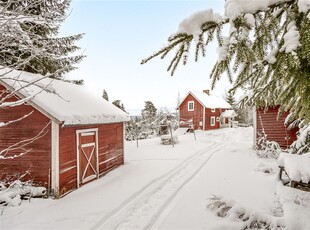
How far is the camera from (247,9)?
2172mm

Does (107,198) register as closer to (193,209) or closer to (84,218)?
(84,218)

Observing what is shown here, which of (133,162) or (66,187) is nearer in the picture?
(66,187)

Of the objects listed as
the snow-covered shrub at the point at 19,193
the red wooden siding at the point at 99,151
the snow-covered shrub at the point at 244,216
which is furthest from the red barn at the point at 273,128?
the snow-covered shrub at the point at 19,193

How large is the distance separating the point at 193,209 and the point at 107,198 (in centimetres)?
299

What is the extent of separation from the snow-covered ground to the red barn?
5.11 meters

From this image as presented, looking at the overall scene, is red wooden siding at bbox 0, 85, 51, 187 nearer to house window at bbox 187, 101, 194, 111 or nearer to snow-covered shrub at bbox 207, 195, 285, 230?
snow-covered shrub at bbox 207, 195, 285, 230

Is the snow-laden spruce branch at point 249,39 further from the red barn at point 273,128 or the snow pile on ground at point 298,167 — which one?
the red barn at point 273,128

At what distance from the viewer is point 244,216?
5633 mm

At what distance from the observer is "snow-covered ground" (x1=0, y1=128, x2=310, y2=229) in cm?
585

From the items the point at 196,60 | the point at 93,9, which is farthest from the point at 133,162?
the point at 196,60

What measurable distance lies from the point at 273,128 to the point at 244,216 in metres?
12.0

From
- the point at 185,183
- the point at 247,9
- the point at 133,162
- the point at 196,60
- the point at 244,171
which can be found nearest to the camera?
the point at 247,9

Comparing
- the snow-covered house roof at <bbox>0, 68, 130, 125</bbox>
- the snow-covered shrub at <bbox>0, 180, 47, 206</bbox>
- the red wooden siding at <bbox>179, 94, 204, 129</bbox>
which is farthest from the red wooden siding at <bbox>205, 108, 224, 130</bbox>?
the snow-covered shrub at <bbox>0, 180, 47, 206</bbox>

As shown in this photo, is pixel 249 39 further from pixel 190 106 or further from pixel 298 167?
pixel 190 106
